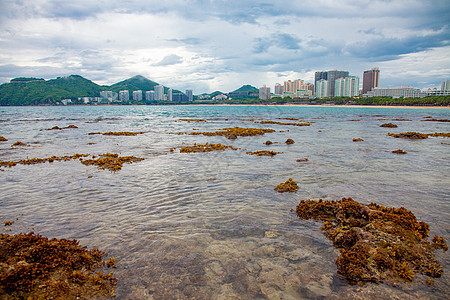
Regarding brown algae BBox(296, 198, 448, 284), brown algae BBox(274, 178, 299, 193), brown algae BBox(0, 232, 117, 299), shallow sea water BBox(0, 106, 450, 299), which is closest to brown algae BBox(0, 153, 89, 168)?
shallow sea water BBox(0, 106, 450, 299)

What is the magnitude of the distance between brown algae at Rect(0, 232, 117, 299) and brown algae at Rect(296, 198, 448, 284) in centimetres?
507

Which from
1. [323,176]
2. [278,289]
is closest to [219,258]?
[278,289]

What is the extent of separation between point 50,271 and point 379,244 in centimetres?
693

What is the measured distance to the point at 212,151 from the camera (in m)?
20.0

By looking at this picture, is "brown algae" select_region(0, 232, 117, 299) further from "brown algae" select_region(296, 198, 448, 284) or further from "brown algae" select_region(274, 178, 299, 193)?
"brown algae" select_region(274, 178, 299, 193)

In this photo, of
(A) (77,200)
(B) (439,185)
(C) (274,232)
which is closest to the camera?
(C) (274,232)

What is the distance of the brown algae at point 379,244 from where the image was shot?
5.38m

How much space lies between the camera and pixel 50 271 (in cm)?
493

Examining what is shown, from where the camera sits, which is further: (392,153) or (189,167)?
(392,153)

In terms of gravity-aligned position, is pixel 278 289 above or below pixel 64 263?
below

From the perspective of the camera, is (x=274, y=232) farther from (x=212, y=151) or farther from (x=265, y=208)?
(x=212, y=151)

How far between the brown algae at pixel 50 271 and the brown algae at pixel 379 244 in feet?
16.6

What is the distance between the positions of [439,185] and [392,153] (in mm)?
8354

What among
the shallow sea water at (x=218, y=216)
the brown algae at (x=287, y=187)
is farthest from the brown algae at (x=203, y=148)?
the brown algae at (x=287, y=187)
